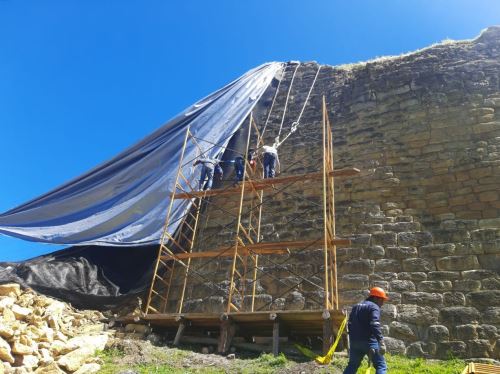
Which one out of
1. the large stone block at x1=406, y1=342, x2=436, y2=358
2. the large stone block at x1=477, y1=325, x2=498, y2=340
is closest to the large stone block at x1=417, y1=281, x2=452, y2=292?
the large stone block at x1=477, y1=325, x2=498, y2=340

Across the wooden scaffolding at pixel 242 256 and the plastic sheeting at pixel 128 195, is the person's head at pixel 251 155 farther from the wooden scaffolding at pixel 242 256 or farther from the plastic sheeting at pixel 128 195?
the plastic sheeting at pixel 128 195

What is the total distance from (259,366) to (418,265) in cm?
270

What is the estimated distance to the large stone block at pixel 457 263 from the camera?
6.64 m

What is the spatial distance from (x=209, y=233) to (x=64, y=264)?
2.41m

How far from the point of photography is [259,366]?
5.62 m

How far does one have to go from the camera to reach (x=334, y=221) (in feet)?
25.7

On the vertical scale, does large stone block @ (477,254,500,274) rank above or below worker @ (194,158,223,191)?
below

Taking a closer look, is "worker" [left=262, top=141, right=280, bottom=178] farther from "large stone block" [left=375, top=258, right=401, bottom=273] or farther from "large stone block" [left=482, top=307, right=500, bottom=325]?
"large stone block" [left=482, top=307, right=500, bottom=325]

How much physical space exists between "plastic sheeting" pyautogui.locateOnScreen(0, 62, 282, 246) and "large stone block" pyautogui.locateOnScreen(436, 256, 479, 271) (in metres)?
4.25

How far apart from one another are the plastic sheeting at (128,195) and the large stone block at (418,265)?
380cm

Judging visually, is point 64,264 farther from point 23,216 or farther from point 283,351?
point 283,351

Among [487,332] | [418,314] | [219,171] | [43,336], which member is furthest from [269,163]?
[43,336]

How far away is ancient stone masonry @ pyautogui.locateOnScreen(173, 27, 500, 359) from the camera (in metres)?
6.38

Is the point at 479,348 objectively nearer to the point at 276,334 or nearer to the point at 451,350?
the point at 451,350
